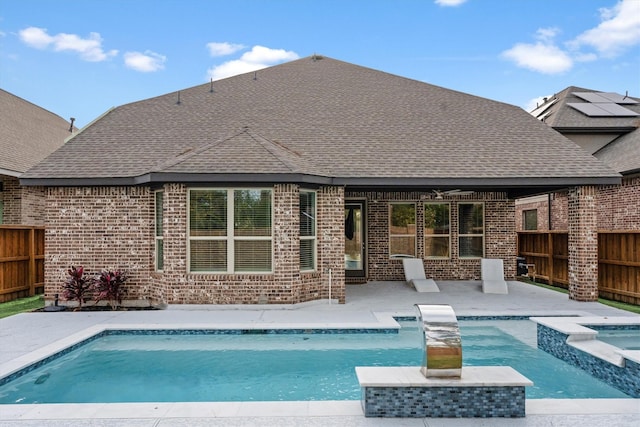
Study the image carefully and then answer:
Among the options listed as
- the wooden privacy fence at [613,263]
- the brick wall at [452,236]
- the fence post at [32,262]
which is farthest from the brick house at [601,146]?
the fence post at [32,262]

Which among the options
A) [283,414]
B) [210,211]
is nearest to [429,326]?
[283,414]

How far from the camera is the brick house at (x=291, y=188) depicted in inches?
359

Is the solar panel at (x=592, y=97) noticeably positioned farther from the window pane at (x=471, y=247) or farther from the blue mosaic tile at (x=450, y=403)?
the blue mosaic tile at (x=450, y=403)

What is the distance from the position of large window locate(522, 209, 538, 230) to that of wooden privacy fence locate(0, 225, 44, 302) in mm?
17744

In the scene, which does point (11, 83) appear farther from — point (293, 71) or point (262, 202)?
point (262, 202)

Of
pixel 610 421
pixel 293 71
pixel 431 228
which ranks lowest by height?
pixel 610 421

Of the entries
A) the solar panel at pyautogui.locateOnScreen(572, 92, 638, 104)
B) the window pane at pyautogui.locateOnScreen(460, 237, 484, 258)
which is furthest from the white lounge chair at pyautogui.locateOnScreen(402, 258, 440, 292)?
the solar panel at pyautogui.locateOnScreen(572, 92, 638, 104)

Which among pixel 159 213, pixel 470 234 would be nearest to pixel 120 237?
pixel 159 213

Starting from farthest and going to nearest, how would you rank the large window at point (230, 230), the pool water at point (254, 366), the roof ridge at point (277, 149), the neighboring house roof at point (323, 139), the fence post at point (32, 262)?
the fence post at point (32, 262), the neighboring house roof at point (323, 139), the large window at point (230, 230), the roof ridge at point (277, 149), the pool water at point (254, 366)

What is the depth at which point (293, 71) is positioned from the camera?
591 inches

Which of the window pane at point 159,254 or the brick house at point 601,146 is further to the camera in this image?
the brick house at point 601,146

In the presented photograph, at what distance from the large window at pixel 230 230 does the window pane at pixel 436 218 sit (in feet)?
19.0

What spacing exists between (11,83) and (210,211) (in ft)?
57.3

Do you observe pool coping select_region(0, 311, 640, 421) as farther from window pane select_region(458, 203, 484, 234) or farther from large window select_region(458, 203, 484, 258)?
window pane select_region(458, 203, 484, 234)
